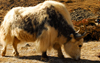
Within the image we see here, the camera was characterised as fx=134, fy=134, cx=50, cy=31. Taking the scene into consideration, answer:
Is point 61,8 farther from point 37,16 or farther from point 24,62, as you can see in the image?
point 24,62

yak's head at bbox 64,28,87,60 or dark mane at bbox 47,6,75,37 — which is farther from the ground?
dark mane at bbox 47,6,75,37

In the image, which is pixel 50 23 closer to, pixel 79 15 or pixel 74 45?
pixel 74 45

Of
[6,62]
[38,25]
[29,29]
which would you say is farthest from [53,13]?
[6,62]

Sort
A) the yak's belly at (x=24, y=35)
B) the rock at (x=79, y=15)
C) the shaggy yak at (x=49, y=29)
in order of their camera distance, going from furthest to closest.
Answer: the rock at (x=79, y=15), the yak's belly at (x=24, y=35), the shaggy yak at (x=49, y=29)

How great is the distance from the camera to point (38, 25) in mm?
4602

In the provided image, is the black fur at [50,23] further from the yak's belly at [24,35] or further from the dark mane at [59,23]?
the yak's belly at [24,35]

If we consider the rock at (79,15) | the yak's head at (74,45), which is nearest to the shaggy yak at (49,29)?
the yak's head at (74,45)

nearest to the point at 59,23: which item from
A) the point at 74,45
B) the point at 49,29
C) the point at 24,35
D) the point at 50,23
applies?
the point at 50,23

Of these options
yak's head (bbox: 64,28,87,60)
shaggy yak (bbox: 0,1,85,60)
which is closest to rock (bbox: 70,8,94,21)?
shaggy yak (bbox: 0,1,85,60)

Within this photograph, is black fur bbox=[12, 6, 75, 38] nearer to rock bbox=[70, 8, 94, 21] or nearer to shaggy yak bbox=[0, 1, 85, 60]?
shaggy yak bbox=[0, 1, 85, 60]

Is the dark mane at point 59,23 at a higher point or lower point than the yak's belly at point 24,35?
higher

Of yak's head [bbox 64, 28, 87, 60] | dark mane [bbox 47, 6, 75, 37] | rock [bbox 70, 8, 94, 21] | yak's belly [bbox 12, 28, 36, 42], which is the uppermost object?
rock [bbox 70, 8, 94, 21]

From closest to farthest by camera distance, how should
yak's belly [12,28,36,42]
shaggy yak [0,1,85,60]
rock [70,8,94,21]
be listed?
shaggy yak [0,1,85,60], yak's belly [12,28,36,42], rock [70,8,94,21]

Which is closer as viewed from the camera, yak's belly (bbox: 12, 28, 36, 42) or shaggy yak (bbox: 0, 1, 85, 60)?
shaggy yak (bbox: 0, 1, 85, 60)
